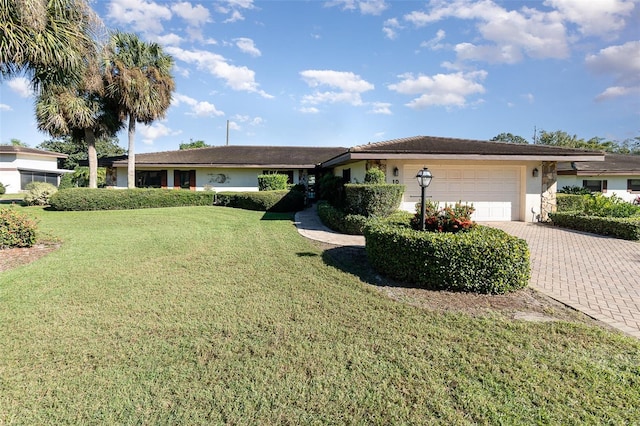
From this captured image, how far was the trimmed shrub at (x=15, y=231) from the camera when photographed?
7805 millimetres

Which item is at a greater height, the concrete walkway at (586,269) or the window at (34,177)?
the window at (34,177)

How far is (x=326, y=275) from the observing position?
19.8 ft

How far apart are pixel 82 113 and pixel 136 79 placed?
132 inches

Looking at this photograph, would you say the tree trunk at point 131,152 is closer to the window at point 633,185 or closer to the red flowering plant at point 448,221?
the red flowering plant at point 448,221

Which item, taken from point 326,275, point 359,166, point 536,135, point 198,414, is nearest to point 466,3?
point 359,166

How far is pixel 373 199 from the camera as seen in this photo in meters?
9.83

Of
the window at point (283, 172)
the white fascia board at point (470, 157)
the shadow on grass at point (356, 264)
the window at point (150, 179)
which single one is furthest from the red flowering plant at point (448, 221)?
the window at point (150, 179)

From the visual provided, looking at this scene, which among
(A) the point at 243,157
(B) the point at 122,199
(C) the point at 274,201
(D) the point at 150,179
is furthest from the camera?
(A) the point at 243,157

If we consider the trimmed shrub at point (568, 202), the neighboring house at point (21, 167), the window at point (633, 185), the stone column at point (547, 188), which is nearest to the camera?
the stone column at point (547, 188)

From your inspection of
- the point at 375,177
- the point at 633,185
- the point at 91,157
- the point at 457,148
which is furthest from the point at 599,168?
the point at 91,157

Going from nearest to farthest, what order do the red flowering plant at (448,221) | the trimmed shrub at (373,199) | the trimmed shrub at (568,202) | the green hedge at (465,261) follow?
the green hedge at (465,261) < the red flowering plant at (448,221) < the trimmed shrub at (373,199) < the trimmed shrub at (568,202)

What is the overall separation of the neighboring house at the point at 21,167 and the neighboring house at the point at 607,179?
46.2 metres

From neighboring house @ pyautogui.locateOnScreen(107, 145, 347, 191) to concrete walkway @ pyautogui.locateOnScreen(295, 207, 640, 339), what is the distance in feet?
36.8

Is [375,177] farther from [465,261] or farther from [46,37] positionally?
[46,37]
